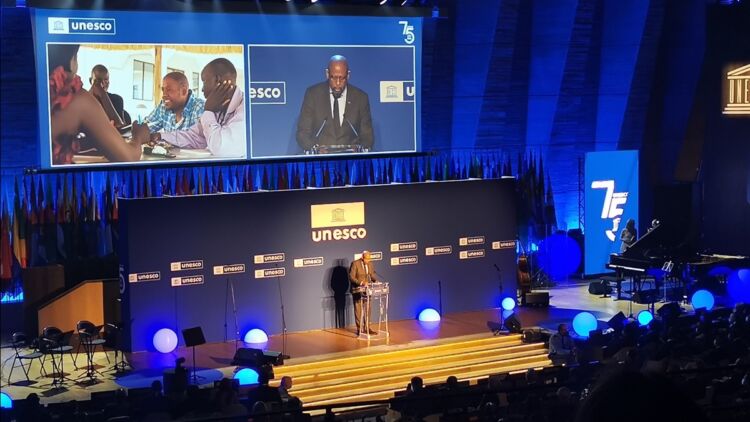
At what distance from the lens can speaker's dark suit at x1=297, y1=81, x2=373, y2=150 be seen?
19.5 m

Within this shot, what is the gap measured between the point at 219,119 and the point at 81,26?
9.31 feet

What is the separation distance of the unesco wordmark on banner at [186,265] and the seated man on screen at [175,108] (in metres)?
2.43

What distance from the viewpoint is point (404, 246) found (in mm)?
19125

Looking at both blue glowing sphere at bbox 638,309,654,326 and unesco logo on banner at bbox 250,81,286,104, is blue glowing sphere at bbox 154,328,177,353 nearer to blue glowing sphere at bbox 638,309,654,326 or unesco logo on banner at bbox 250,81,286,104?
unesco logo on banner at bbox 250,81,286,104

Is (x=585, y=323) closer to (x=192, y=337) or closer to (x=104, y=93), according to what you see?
(x=192, y=337)

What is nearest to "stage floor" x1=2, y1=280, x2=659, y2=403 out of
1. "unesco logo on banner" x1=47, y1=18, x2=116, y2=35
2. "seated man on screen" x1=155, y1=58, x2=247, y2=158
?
"seated man on screen" x1=155, y1=58, x2=247, y2=158

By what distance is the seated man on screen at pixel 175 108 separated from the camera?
18125mm

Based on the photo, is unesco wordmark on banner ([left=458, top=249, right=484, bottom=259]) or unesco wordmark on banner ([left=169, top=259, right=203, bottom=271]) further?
unesco wordmark on banner ([left=458, top=249, right=484, bottom=259])

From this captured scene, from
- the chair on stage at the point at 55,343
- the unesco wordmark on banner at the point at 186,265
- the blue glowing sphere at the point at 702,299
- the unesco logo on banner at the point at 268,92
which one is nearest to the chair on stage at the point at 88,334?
the chair on stage at the point at 55,343

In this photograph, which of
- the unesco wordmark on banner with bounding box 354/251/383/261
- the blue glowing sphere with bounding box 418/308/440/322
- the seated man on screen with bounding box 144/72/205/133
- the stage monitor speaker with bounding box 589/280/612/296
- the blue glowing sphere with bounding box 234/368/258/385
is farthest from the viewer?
the stage monitor speaker with bounding box 589/280/612/296

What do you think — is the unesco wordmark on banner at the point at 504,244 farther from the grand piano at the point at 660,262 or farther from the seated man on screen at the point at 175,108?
the seated man on screen at the point at 175,108

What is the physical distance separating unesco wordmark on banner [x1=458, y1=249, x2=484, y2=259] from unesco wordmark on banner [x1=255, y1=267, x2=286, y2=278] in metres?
3.52

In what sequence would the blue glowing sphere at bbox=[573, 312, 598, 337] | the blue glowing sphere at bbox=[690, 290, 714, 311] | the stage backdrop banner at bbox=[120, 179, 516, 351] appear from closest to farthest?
the stage backdrop banner at bbox=[120, 179, 516, 351], the blue glowing sphere at bbox=[573, 312, 598, 337], the blue glowing sphere at bbox=[690, 290, 714, 311]

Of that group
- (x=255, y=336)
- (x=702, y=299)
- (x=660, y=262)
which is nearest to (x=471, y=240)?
(x=660, y=262)
